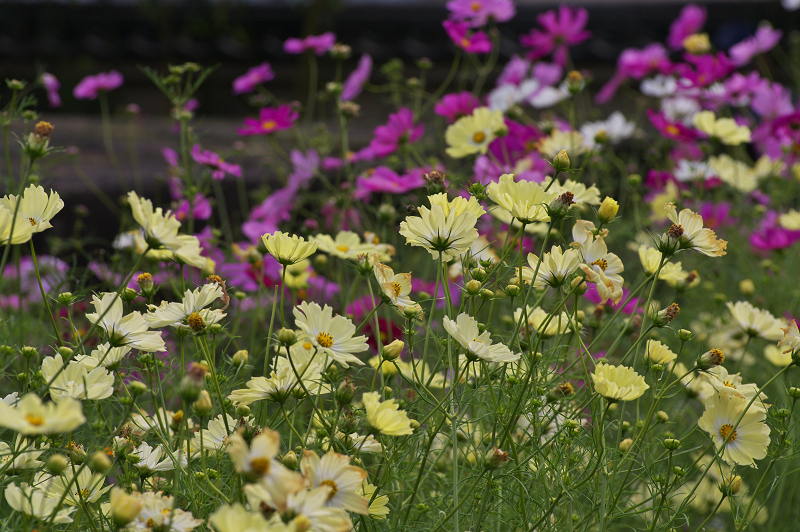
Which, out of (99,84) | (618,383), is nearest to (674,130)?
(618,383)

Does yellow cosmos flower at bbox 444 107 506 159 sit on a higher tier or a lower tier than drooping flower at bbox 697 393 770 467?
higher

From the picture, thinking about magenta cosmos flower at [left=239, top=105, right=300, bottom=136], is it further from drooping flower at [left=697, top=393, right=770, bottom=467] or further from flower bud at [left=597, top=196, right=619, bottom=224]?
drooping flower at [left=697, top=393, right=770, bottom=467]

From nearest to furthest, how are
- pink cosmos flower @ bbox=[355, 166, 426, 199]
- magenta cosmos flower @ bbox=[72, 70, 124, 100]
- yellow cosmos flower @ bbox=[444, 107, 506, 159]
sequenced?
yellow cosmos flower @ bbox=[444, 107, 506, 159] < pink cosmos flower @ bbox=[355, 166, 426, 199] < magenta cosmos flower @ bbox=[72, 70, 124, 100]

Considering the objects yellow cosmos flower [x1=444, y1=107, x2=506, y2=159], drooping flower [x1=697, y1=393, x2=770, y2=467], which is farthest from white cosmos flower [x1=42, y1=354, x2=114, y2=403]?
yellow cosmos flower [x1=444, y1=107, x2=506, y2=159]

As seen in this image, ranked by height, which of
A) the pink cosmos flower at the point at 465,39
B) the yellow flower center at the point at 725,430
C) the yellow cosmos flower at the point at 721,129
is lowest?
the yellow flower center at the point at 725,430

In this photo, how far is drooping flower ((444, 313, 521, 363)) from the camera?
0.53 m

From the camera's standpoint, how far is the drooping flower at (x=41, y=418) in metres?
0.38

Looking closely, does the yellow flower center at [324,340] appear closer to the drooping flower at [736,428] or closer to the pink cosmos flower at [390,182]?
the drooping flower at [736,428]

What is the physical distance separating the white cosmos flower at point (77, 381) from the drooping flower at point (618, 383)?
337mm

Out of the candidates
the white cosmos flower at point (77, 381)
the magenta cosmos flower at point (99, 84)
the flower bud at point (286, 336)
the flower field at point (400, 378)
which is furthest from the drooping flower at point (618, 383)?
the magenta cosmos flower at point (99, 84)

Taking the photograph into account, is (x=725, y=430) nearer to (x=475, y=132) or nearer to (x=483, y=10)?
(x=475, y=132)

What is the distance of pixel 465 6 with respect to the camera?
4.62 ft

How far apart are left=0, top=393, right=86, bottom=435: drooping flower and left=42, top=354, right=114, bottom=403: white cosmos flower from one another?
6cm

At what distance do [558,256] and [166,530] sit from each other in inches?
13.6
